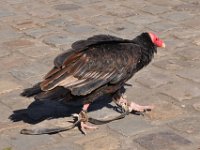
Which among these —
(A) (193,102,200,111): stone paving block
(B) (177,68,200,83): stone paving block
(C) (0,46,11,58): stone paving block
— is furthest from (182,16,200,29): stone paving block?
(C) (0,46,11,58): stone paving block

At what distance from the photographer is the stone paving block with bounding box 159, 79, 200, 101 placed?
772cm

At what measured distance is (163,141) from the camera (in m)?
6.54

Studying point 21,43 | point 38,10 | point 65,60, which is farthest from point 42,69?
point 38,10

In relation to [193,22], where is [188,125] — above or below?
below

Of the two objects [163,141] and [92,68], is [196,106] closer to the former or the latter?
Answer: [163,141]

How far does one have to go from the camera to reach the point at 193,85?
8.05 m

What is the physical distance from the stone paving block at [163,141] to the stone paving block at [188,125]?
0.56 feet

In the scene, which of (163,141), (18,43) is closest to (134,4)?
(18,43)

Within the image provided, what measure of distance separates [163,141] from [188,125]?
1.81ft

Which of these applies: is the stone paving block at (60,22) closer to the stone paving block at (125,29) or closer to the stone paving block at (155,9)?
the stone paving block at (125,29)

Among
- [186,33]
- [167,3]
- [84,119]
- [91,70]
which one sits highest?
[91,70]

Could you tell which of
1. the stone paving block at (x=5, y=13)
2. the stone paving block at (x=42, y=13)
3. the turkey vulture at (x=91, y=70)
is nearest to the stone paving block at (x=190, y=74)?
the turkey vulture at (x=91, y=70)

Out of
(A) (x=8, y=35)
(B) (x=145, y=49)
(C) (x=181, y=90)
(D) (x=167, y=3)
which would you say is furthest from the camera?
(D) (x=167, y=3)

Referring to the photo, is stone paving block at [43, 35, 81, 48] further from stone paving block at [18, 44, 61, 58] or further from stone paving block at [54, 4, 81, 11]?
stone paving block at [54, 4, 81, 11]
